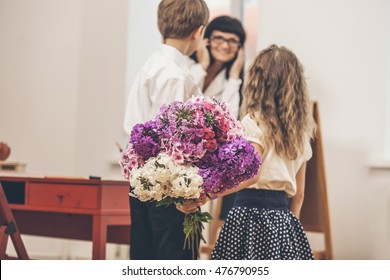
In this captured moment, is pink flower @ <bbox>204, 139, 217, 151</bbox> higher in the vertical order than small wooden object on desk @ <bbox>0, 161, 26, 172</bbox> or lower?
higher

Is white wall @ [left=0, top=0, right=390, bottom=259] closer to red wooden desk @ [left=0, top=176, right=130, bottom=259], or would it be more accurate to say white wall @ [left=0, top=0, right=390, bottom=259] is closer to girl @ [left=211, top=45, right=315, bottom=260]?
red wooden desk @ [left=0, top=176, right=130, bottom=259]

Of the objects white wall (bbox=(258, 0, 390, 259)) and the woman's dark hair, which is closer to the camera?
white wall (bbox=(258, 0, 390, 259))

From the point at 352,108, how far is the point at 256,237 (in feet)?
7.48

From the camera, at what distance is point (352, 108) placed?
5102 millimetres

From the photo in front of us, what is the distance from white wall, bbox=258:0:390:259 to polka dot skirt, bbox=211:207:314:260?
6.58 ft

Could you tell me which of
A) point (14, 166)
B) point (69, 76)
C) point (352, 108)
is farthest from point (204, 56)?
point (14, 166)

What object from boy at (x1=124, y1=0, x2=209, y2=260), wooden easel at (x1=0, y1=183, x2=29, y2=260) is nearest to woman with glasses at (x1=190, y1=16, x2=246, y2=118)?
wooden easel at (x1=0, y1=183, x2=29, y2=260)

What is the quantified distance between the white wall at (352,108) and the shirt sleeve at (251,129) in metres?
2.16

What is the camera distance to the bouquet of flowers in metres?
2.26

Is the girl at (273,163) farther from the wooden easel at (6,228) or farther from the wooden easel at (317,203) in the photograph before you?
the wooden easel at (317,203)

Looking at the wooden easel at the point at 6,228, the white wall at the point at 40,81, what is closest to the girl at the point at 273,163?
the wooden easel at the point at 6,228

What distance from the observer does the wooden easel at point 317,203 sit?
4695 mm
